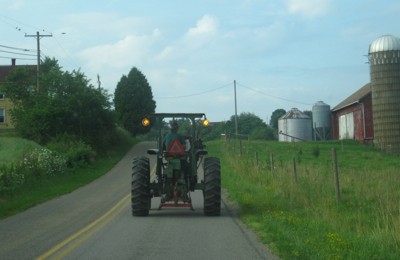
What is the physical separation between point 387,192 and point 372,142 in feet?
120

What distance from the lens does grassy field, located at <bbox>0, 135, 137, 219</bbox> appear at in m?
20.8

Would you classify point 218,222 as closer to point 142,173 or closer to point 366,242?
point 142,173

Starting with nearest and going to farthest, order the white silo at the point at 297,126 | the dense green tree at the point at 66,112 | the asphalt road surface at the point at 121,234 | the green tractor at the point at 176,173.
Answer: the asphalt road surface at the point at 121,234 < the green tractor at the point at 176,173 < the dense green tree at the point at 66,112 < the white silo at the point at 297,126

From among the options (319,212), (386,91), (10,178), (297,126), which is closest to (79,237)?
(319,212)

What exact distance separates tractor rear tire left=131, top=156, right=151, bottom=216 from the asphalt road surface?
12.9 inches

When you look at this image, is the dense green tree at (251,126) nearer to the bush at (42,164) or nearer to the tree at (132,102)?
the tree at (132,102)

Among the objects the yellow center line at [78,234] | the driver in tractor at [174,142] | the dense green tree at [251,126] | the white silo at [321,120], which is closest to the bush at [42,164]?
the yellow center line at [78,234]

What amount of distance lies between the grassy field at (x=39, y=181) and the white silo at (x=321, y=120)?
28.3 meters

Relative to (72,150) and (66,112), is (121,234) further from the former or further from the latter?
(66,112)

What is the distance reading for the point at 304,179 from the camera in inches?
849

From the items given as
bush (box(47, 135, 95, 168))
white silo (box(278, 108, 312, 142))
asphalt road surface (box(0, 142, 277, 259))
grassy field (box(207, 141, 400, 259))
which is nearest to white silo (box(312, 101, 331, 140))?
white silo (box(278, 108, 312, 142))

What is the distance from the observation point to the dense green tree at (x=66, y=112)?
4975 centimetres

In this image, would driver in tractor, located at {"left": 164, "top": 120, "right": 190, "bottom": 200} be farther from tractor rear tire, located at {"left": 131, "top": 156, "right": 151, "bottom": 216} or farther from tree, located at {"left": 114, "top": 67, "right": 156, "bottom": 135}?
tree, located at {"left": 114, "top": 67, "right": 156, "bottom": 135}

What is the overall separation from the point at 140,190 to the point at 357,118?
46.4m
